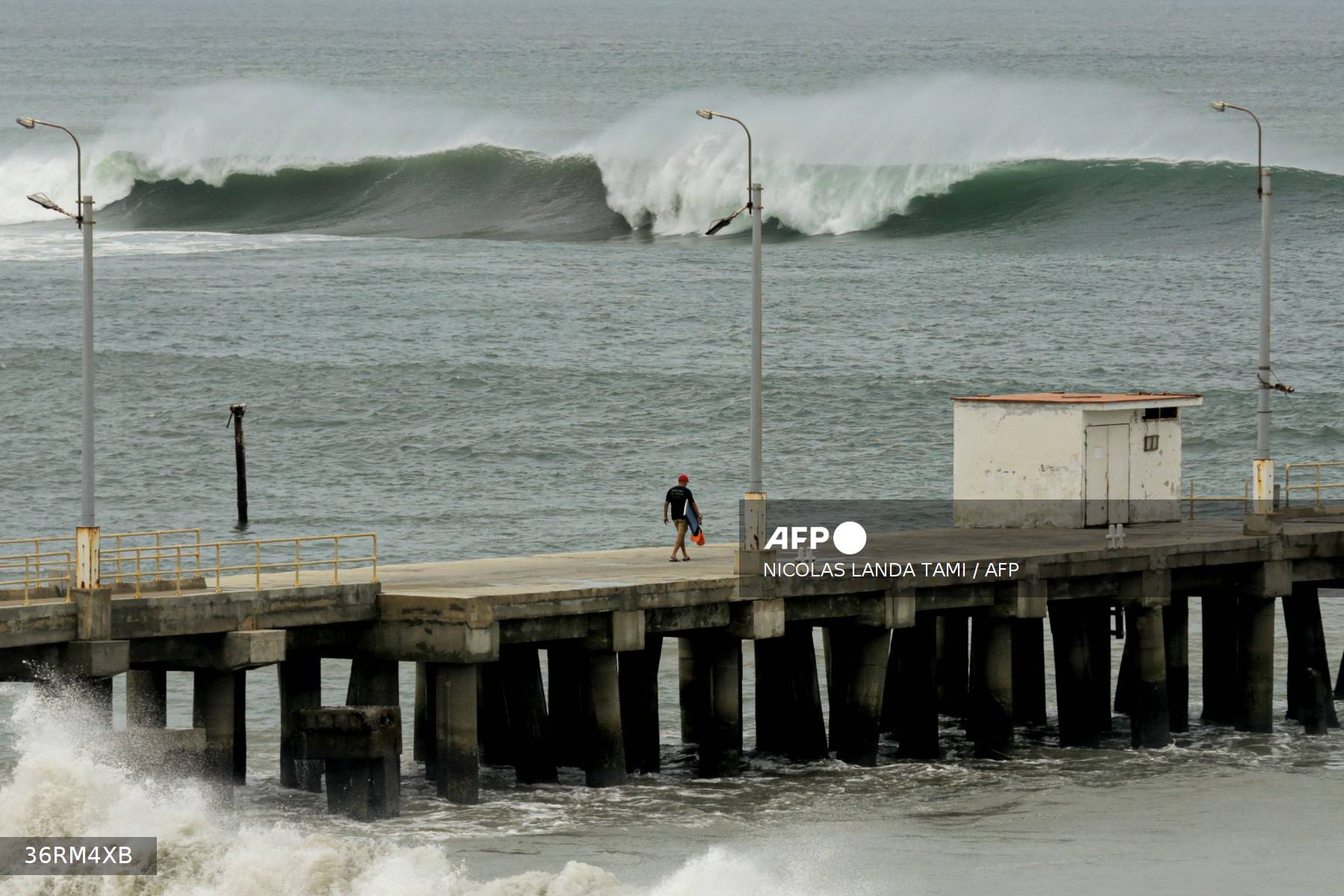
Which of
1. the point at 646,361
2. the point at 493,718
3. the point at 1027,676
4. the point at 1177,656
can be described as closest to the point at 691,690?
the point at 493,718

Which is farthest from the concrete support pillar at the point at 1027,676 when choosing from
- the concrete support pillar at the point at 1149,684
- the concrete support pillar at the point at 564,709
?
the concrete support pillar at the point at 564,709

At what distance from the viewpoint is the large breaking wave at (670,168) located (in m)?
79.6

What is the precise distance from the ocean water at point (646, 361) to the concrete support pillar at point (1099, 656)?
449 millimetres

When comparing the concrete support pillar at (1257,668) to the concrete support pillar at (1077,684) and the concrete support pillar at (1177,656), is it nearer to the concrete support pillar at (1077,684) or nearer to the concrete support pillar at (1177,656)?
the concrete support pillar at (1177,656)

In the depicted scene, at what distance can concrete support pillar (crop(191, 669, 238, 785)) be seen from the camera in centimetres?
2382

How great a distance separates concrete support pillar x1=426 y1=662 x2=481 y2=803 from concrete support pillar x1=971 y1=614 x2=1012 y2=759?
6368 mm

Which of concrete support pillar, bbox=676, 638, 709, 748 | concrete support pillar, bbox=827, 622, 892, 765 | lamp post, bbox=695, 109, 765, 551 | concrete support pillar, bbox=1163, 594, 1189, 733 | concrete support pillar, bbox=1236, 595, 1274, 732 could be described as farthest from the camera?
concrete support pillar, bbox=1163, 594, 1189, 733

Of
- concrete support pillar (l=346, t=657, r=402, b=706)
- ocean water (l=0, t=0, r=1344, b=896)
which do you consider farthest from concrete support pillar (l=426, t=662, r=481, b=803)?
concrete support pillar (l=346, t=657, r=402, b=706)

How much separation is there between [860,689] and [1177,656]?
4936mm

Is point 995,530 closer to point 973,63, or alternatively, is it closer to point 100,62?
point 973,63

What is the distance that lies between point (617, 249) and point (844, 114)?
57.8 ft

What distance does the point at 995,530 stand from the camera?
31.4 meters

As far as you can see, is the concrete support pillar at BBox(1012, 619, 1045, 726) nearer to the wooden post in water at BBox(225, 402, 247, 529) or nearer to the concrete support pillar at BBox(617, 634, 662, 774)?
the concrete support pillar at BBox(617, 634, 662, 774)

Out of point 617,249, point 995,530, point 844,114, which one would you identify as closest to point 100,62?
point 844,114
